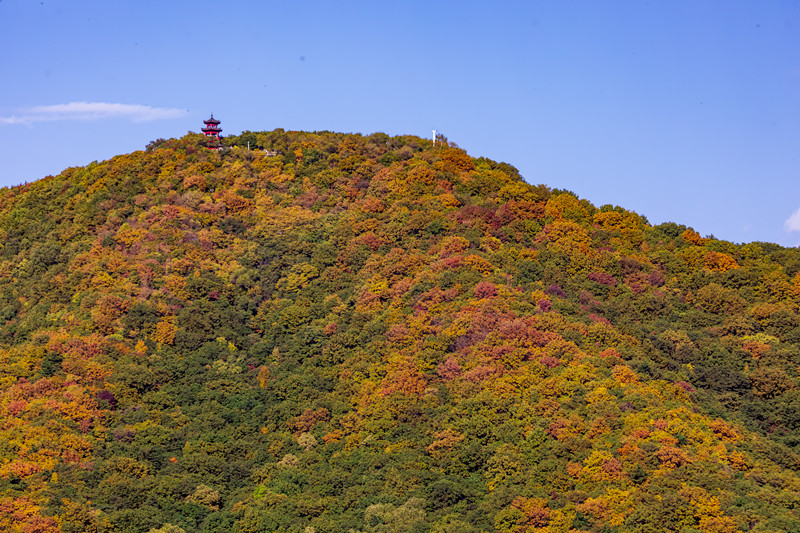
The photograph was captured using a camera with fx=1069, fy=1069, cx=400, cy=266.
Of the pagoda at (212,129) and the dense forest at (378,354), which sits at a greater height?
the pagoda at (212,129)

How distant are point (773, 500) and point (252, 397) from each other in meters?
38.6

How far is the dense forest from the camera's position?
64500 mm

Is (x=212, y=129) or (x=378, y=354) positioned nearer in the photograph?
(x=378, y=354)

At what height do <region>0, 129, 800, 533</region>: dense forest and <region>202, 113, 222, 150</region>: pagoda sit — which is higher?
<region>202, 113, 222, 150</region>: pagoda

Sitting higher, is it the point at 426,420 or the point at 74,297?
the point at 74,297

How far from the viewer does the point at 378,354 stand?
261 ft

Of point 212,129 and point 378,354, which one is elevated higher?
point 212,129

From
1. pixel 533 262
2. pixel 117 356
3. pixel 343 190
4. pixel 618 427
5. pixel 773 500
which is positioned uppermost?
pixel 343 190

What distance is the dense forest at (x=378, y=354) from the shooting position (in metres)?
64.5

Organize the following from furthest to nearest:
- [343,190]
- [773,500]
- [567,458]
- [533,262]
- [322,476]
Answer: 1. [343,190]
2. [533,262]
3. [322,476]
4. [567,458]
5. [773,500]

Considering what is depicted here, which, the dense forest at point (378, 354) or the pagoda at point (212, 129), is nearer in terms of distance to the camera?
the dense forest at point (378, 354)

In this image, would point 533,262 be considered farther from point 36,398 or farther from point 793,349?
point 36,398

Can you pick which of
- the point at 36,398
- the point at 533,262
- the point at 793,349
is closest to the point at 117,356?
the point at 36,398

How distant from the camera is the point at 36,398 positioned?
75.1 m
